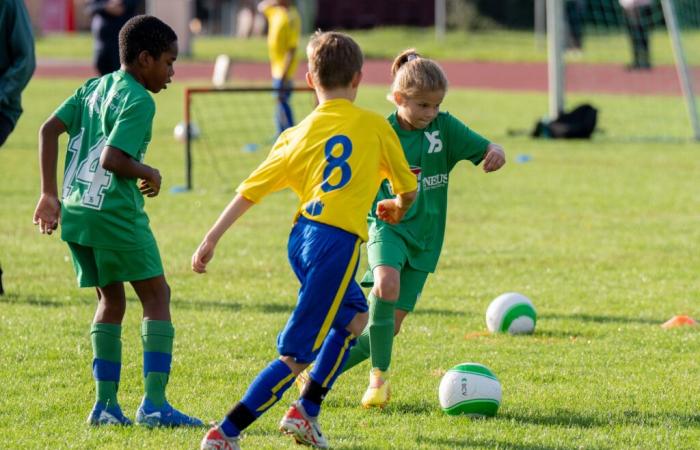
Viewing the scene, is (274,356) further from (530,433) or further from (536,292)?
(536,292)

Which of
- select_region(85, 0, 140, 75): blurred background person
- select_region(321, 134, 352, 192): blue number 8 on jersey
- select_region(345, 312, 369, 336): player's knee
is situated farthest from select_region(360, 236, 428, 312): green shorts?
select_region(85, 0, 140, 75): blurred background person

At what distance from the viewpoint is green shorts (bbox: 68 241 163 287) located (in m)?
4.63

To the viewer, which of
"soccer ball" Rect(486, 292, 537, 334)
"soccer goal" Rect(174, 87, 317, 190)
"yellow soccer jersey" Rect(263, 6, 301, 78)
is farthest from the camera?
"yellow soccer jersey" Rect(263, 6, 301, 78)

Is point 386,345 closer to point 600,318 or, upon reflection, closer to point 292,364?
point 292,364

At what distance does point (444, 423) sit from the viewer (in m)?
4.95

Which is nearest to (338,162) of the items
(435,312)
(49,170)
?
(49,170)

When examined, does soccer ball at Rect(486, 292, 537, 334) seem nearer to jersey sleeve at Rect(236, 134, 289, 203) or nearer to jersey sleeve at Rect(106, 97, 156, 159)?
jersey sleeve at Rect(236, 134, 289, 203)

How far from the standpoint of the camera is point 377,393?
17.1 ft

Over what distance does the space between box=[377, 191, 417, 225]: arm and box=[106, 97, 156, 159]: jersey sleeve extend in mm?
980

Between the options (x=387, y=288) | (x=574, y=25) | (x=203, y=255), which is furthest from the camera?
(x=574, y=25)

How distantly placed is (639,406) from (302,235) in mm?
1906

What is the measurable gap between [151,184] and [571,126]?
45.2ft

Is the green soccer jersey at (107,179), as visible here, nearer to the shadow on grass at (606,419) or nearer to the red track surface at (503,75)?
the shadow on grass at (606,419)

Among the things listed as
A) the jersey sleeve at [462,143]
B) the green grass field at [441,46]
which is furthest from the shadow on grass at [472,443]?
the green grass field at [441,46]
